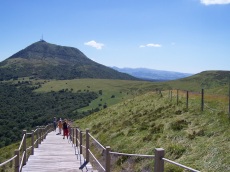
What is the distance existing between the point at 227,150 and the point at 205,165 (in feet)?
2.85

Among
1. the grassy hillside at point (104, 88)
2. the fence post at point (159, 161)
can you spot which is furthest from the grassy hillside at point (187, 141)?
the grassy hillside at point (104, 88)

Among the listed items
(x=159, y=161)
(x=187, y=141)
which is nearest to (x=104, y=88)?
(x=187, y=141)

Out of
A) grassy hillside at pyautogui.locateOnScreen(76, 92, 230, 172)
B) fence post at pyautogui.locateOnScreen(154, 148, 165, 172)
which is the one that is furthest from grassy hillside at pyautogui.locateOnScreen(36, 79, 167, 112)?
fence post at pyautogui.locateOnScreen(154, 148, 165, 172)

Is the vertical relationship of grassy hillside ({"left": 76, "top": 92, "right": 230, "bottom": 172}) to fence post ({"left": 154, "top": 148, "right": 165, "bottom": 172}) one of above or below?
Result: below

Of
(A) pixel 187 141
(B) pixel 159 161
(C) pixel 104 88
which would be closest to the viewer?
(B) pixel 159 161

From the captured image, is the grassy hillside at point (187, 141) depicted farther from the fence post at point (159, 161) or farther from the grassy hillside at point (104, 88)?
the grassy hillside at point (104, 88)

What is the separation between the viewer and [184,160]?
9.46 m

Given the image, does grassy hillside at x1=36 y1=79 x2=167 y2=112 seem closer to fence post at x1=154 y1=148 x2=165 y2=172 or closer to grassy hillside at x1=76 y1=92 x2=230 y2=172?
grassy hillside at x1=76 y1=92 x2=230 y2=172

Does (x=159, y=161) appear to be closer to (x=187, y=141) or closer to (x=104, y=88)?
(x=187, y=141)

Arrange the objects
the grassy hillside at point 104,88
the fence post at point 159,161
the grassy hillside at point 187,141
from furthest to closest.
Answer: the grassy hillside at point 104,88
the grassy hillside at point 187,141
the fence post at point 159,161

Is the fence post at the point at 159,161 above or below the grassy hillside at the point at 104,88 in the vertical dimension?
above

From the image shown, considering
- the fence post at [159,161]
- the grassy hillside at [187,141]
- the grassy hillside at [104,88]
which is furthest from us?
the grassy hillside at [104,88]

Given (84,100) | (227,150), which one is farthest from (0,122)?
(227,150)

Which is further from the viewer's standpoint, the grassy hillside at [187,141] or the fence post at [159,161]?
the grassy hillside at [187,141]
